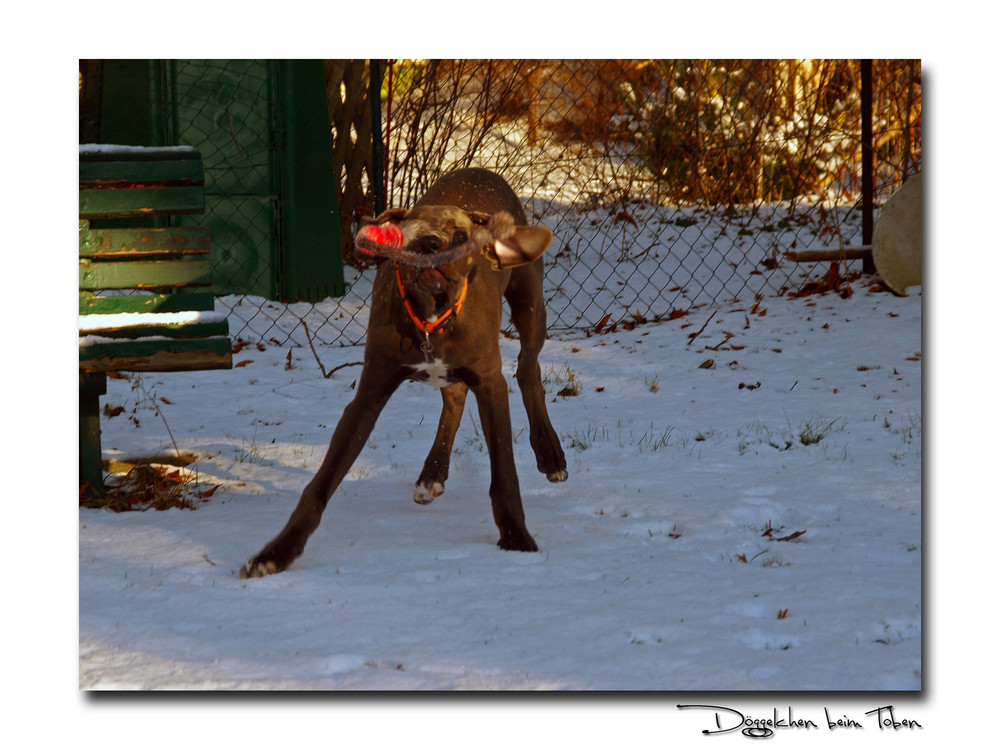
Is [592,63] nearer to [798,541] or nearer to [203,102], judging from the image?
[203,102]

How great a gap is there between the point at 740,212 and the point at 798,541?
12.4 ft

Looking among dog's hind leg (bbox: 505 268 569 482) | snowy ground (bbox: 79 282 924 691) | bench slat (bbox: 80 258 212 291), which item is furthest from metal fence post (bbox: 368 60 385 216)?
bench slat (bbox: 80 258 212 291)

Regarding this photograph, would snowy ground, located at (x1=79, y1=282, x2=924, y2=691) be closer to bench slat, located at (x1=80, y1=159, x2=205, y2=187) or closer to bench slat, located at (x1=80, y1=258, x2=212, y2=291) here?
bench slat, located at (x1=80, y1=258, x2=212, y2=291)

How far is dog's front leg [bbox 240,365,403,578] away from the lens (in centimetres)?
268

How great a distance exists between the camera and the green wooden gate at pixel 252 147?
548 centimetres

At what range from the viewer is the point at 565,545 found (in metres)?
2.93

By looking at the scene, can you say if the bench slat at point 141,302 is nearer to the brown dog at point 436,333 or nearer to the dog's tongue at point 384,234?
the brown dog at point 436,333

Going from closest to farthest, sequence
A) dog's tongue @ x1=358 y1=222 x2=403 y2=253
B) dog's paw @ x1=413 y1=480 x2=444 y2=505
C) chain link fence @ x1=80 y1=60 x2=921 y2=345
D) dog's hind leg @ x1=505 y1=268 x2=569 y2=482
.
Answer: dog's tongue @ x1=358 y1=222 x2=403 y2=253, dog's paw @ x1=413 y1=480 x2=444 y2=505, dog's hind leg @ x1=505 y1=268 x2=569 y2=482, chain link fence @ x1=80 y1=60 x2=921 y2=345

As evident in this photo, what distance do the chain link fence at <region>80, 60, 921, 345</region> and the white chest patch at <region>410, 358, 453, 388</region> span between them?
248 centimetres

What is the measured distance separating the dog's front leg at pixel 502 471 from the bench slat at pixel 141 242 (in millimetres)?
1024

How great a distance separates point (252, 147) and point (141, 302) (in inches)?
106

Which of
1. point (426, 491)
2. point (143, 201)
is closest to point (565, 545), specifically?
point (426, 491)

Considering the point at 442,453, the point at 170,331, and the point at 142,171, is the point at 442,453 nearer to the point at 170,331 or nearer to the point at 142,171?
the point at 170,331

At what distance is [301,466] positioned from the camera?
3740 millimetres
